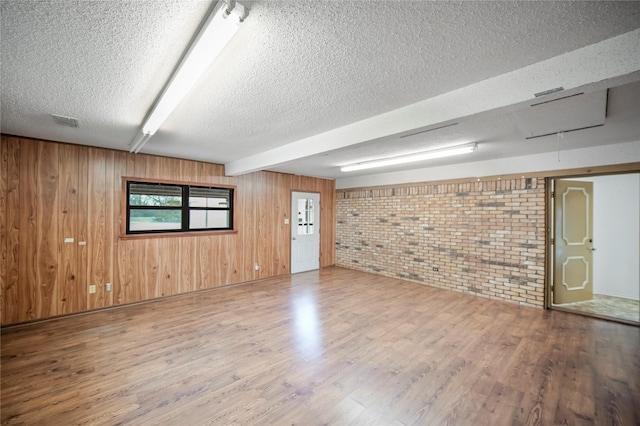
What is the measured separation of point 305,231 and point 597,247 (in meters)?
6.08

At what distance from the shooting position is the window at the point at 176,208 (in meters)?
4.39

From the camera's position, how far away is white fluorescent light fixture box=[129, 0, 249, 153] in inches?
47.4

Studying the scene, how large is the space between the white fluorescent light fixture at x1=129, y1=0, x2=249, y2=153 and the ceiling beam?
1592 millimetres

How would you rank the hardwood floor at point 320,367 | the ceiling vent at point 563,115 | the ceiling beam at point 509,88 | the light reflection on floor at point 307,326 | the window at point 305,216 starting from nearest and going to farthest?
the ceiling beam at point 509,88, the hardwood floor at point 320,367, the ceiling vent at point 563,115, the light reflection on floor at point 307,326, the window at point 305,216

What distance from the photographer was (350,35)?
1451 millimetres

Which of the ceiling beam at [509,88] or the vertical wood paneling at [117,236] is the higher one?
the ceiling beam at [509,88]

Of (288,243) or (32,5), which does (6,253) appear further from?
(288,243)

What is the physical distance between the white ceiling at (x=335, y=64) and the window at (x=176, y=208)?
5.32 feet

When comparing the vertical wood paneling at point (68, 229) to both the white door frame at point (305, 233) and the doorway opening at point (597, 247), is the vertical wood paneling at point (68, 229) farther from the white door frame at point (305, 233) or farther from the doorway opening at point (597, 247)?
the doorway opening at point (597, 247)

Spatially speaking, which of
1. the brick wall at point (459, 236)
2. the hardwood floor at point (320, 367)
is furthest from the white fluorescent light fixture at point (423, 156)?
the hardwood floor at point (320, 367)

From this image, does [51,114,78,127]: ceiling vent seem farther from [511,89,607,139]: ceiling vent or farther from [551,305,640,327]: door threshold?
[551,305,640,327]: door threshold

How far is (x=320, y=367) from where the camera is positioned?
252 cm

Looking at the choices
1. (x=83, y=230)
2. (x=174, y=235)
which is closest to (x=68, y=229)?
(x=83, y=230)

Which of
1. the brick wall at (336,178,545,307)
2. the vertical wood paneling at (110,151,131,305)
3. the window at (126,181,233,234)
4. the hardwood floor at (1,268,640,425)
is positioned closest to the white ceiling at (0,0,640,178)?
the vertical wood paneling at (110,151,131,305)
